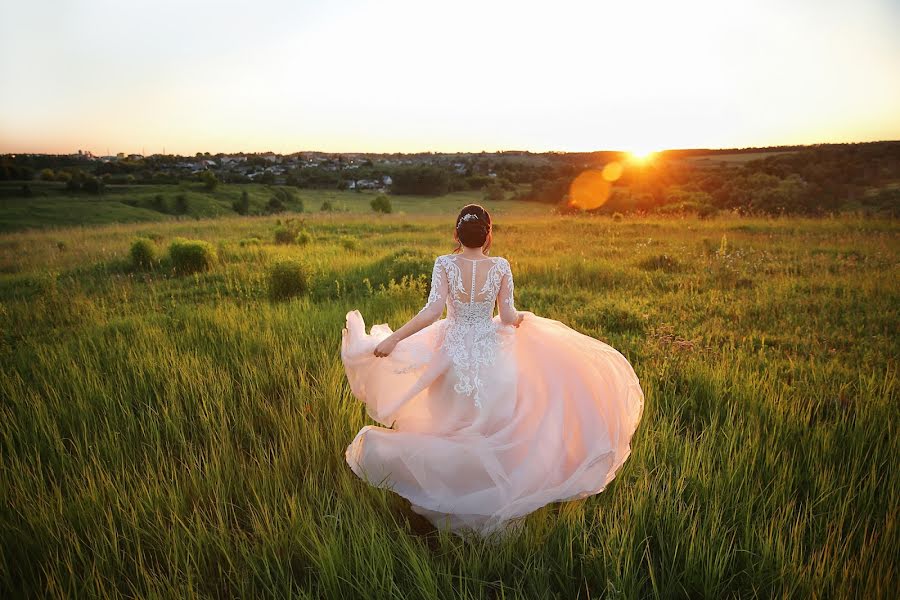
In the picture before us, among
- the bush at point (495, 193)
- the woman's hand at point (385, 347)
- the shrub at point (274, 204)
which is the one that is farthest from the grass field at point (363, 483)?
the bush at point (495, 193)

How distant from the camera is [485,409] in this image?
334 cm

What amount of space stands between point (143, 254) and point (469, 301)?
40.6 ft

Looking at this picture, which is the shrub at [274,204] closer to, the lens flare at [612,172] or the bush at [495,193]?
the bush at [495,193]

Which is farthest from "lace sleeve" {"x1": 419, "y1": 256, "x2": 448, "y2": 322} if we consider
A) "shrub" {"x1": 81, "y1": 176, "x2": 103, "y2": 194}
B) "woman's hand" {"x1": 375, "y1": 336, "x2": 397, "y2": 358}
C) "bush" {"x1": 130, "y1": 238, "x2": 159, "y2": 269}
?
"shrub" {"x1": 81, "y1": 176, "x2": 103, "y2": 194}

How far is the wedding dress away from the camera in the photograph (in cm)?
297

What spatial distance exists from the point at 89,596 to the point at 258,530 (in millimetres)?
857

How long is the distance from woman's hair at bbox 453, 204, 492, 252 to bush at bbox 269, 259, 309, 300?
20.0 ft

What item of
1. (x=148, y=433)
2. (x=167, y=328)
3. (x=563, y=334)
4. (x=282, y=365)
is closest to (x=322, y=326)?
(x=282, y=365)

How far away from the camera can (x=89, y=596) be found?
2387mm

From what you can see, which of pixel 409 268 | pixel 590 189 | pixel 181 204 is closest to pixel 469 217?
pixel 409 268

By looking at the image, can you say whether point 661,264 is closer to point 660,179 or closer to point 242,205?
point 660,179

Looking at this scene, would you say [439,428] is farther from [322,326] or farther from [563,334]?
[322,326]

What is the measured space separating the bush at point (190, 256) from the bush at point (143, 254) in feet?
3.70

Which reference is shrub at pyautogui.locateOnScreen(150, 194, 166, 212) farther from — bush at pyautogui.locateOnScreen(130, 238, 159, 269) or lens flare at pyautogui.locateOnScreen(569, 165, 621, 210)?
lens flare at pyautogui.locateOnScreen(569, 165, 621, 210)
